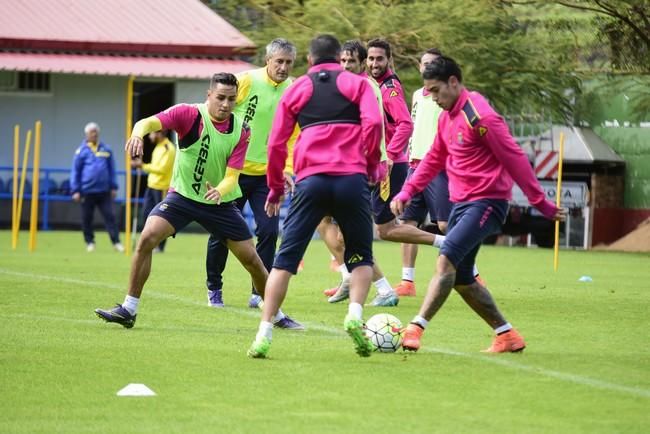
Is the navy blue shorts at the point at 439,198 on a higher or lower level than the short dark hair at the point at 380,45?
lower

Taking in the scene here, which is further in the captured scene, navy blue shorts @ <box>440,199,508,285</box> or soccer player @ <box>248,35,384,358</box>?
navy blue shorts @ <box>440,199,508,285</box>

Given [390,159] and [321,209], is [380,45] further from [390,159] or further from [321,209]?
[321,209]

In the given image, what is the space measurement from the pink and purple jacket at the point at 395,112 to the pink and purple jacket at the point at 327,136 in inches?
170

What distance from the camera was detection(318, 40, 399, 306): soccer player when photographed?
12.6 m

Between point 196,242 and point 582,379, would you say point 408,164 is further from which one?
point 196,242

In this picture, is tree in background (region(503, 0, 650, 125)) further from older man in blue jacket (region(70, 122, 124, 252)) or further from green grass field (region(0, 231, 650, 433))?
green grass field (region(0, 231, 650, 433))

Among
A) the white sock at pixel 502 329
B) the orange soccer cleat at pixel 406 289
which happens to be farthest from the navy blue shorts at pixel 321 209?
the orange soccer cleat at pixel 406 289

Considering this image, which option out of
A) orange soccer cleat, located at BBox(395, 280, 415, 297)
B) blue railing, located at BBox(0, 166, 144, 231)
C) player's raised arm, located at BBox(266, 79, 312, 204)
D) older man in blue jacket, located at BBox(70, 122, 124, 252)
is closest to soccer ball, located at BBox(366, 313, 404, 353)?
player's raised arm, located at BBox(266, 79, 312, 204)

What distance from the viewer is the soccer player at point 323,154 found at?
9227mm

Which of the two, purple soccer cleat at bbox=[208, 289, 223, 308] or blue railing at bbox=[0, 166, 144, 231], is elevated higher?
blue railing at bbox=[0, 166, 144, 231]

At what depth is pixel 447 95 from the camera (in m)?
9.52

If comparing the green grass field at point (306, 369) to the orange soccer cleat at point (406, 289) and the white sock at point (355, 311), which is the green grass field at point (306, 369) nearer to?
the white sock at point (355, 311)

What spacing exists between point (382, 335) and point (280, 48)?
3393 mm

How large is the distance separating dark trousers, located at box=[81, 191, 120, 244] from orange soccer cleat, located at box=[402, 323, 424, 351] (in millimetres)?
14919
